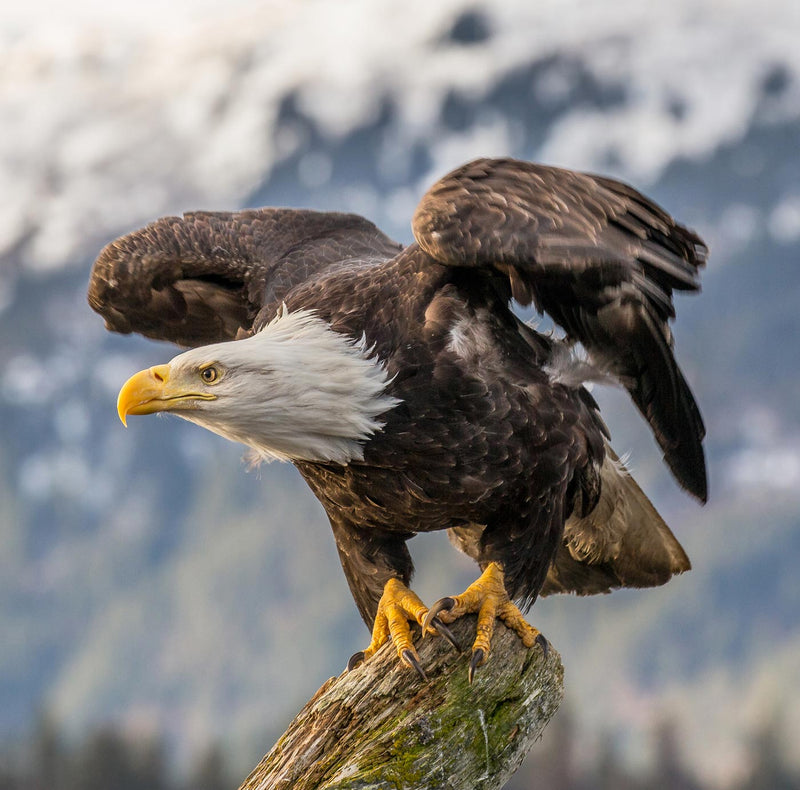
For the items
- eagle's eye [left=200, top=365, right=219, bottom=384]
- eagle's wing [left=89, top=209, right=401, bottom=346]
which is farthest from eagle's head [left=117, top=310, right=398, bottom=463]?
eagle's wing [left=89, top=209, right=401, bottom=346]

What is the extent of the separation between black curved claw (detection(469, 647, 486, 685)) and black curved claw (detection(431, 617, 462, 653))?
0.07 m

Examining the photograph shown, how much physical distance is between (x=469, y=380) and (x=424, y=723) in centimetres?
113

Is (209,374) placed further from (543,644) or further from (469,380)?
(543,644)

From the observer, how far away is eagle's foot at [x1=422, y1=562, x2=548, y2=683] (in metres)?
4.05

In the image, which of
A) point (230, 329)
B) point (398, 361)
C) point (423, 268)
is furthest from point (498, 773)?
point (230, 329)

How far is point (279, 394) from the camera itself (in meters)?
3.86

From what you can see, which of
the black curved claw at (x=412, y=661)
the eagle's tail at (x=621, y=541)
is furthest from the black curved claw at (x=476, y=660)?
the eagle's tail at (x=621, y=541)

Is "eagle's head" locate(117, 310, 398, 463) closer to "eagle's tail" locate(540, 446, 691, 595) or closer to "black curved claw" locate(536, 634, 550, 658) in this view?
"black curved claw" locate(536, 634, 550, 658)

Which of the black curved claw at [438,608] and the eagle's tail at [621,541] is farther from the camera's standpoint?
the eagle's tail at [621,541]

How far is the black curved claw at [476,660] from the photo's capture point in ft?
12.7

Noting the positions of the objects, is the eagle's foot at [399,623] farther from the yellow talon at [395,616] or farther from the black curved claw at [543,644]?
the black curved claw at [543,644]

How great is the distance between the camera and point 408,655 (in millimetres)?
3975

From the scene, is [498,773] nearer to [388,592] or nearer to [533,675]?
[533,675]

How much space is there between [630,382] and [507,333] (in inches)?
19.0
